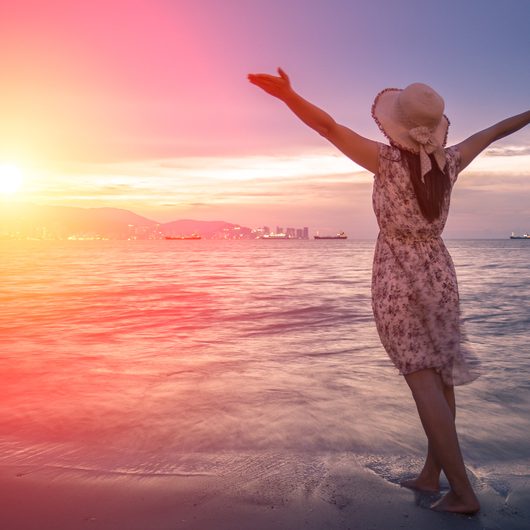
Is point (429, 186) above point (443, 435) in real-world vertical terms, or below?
above

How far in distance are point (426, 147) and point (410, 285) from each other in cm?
76

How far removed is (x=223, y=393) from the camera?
5.96m

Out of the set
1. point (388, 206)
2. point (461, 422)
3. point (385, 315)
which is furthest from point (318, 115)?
point (461, 422)

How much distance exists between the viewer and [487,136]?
3.54 m

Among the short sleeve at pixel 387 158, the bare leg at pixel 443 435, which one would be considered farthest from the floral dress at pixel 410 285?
the bare leg at pixel 443 435

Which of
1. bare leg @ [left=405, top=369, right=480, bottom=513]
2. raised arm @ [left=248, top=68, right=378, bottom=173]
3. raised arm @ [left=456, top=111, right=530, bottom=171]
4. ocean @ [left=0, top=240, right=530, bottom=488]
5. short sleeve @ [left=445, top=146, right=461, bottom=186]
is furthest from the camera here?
ocean @ [left=0, top=240, right=530, bottom=488]

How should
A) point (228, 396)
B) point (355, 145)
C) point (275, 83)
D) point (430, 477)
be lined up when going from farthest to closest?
1. point (228, 396)
2. point (430, 477)
3. point (355, 145)
4. point (275, 83)

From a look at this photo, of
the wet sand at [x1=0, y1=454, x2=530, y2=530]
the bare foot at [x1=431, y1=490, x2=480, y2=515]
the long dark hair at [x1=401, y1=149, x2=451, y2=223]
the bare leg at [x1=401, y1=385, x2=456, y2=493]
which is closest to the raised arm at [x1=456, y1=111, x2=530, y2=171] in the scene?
the long dark hair at [x1=401, y1=149, x2=451, y2=223]

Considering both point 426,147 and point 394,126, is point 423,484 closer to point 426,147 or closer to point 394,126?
point 426,147

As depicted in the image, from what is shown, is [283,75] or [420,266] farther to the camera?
[420,266]

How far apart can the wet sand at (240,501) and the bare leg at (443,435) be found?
0.08 m

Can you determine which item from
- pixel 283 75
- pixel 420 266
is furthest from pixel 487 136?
pixel 283 75

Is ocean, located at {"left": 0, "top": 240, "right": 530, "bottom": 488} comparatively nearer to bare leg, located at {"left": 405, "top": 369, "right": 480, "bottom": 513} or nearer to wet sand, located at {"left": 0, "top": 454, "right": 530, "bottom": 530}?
wet sand, located at {"left": 0, "top": 454, "right": 530, "bottom": 530}

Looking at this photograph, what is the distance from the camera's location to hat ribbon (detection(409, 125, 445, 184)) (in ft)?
10.3
